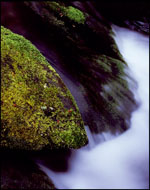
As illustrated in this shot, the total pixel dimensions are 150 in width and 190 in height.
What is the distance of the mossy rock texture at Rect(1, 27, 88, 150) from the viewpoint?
2.99 meters

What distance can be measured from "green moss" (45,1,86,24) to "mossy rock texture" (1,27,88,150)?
7.24 feet

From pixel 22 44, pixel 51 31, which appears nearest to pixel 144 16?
pixel 51 31

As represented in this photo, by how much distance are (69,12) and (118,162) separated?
3842 millimetres

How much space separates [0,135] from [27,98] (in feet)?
2.08

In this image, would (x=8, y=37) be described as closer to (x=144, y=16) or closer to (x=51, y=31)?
(x=51, y=31)

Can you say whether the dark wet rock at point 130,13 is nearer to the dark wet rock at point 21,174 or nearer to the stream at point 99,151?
the stream at point 99,151

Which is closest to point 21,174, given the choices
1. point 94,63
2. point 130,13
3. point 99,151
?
point 99,151

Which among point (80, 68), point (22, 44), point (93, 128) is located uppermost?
point (22, 44)

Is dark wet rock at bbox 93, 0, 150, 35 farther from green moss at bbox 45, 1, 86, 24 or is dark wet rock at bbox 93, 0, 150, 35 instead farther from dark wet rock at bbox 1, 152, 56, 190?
dark wet rock at bbox 1, 152, 56, 190

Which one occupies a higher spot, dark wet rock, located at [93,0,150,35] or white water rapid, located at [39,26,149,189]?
dark wet rock, located at [93,0,150,35]

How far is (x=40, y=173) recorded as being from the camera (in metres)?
3.17

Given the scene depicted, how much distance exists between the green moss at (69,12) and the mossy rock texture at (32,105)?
2.21 meters

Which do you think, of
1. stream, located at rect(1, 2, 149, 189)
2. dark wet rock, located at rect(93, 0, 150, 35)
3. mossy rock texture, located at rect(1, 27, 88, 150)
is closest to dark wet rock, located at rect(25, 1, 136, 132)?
stream, located at rect(1, 2, 149, 189)

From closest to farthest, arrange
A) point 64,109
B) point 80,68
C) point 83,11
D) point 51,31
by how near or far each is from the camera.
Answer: point 64,109 → point 80,68 → point 51,31 → point 83,11
